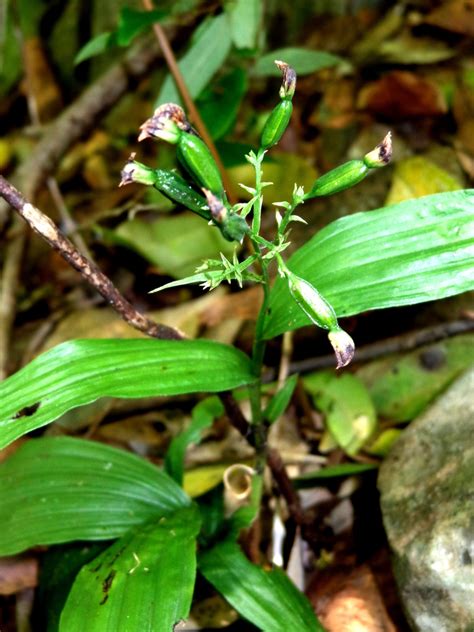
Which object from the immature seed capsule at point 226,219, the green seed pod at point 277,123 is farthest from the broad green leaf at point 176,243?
the immature seed capsule at point 226,219

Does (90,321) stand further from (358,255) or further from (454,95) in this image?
(454,95)

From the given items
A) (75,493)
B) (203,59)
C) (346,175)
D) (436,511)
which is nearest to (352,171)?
(346,175)

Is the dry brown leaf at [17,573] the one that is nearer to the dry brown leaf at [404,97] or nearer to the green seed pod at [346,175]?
the green seed pod at [346,175]

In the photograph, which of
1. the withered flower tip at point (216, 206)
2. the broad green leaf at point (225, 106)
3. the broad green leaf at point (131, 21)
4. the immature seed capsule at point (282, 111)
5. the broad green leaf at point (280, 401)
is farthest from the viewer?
the broad green leaf at point (225, 106)

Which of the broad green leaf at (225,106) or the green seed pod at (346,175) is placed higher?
the green seed pod at (346,175)

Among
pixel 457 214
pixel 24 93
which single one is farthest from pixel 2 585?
pixel 24 93

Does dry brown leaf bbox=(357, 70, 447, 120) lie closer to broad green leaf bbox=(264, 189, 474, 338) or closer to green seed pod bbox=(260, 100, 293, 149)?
broad green leaf bbox=(264, 189, 474, 338)

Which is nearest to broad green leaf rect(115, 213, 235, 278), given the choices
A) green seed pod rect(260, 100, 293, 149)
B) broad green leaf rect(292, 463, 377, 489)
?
broad green leaf rect(292, 463, 377, 489)
